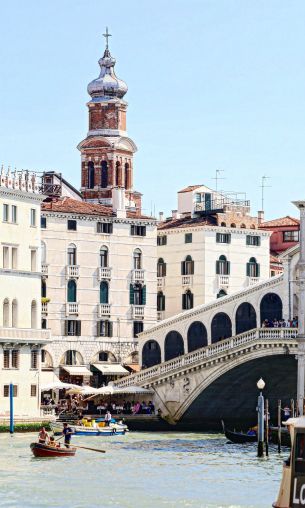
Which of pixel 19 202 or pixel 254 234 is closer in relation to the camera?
pixel 19 202

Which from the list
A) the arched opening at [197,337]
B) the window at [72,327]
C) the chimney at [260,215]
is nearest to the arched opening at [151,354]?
the arched opening at [197,337]

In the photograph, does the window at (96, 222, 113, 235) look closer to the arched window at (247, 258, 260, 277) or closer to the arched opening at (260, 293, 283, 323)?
the arched opening at (260, 293, 283, 323)

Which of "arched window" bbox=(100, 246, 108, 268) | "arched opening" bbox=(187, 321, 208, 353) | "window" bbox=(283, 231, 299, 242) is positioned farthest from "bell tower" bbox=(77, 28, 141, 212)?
"arched opening" bbox=(187, 321, 208, 353)

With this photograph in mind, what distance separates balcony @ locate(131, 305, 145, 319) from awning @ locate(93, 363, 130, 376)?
8.02 feet

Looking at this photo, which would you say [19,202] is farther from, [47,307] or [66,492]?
[66,492]

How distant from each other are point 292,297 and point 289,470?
38413mm

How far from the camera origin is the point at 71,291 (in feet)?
263

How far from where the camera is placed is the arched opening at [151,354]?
263 feet

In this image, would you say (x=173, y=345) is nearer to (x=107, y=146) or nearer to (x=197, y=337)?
(x=197, y=337)

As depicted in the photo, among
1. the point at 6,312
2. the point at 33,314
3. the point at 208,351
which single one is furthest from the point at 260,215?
the point at 6,312

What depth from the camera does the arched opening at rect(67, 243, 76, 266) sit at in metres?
80.1

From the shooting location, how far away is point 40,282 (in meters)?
74.1

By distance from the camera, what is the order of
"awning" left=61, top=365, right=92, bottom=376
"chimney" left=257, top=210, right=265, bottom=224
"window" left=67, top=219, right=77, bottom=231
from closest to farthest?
"awning" left=61, top=365, right=92, bottom=376 < "window" left=67, top=219, right=77, bottom=231 < "chimney" left=257, top=210, right=265, bottom=224

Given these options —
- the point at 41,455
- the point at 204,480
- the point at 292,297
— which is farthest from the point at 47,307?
the point at 204,480
